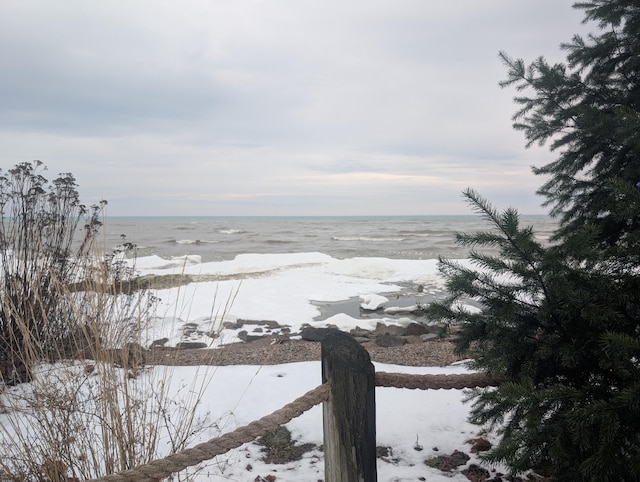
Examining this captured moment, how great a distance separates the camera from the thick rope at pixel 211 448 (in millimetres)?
1447

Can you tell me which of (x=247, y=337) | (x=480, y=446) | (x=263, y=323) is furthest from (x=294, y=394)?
A: (x=263, y=323)

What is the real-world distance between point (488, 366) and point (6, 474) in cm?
239

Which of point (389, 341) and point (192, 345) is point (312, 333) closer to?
point (389, 341)

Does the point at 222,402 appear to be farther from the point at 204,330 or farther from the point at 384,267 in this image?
the point at 384,267

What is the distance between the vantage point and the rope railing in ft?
4.79

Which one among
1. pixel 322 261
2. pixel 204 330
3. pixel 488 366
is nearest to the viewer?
pixel 488 366

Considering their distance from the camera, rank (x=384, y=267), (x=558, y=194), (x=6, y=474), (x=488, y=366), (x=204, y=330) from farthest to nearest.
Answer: (x=384, y=267), (x=204, y=330), (x=558, y=194), (x=6, y=474), (x=488, y=366)

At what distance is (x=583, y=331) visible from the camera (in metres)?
1.79

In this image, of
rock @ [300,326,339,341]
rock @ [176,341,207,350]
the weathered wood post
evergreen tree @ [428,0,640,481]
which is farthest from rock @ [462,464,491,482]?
rock @ [176,341,207,350]

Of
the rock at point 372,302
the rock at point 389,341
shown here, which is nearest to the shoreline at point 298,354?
the rock at point 389,341

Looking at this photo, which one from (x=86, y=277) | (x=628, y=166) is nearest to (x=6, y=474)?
(x=86, y=277)

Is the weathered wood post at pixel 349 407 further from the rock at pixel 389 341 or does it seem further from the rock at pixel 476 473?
the rock at pixel 389 341

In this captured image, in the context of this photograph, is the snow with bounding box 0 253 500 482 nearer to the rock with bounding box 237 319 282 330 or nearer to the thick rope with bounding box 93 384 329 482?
the rock with bounding box 237 319 282 330

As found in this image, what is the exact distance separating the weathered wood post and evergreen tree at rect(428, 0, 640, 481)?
501mm
